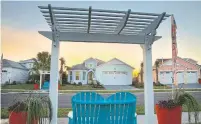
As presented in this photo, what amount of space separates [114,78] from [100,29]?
2117 centimetres

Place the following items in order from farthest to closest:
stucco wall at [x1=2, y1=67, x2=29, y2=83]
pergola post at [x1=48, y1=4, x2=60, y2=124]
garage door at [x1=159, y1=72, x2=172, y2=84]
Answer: garage door at [x1=159, y1=72, x2=172, y2=84]
stucco wall at [x1=2, y1=67, x2=29, y2=83]
pergola post at [x1=48, y1=4, x2=60, y2=124]

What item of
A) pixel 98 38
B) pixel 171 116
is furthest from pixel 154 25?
pixel 171 116

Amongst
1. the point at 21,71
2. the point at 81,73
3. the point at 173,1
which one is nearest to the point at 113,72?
the point at 81,73

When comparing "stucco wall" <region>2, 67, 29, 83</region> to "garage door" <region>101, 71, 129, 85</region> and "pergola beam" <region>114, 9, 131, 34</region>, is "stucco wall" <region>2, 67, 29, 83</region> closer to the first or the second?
"garage door" <region>101, 71, 129, 85</region>

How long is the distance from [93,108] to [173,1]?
23.3ft

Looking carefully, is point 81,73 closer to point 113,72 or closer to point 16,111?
point 113,72

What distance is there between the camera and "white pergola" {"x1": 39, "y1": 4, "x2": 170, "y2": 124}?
3.69 m

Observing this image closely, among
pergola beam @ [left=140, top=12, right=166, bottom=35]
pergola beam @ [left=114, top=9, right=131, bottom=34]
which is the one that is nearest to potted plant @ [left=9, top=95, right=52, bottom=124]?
pergola beam @ [left=114, top=9, right=131, bottom=34]

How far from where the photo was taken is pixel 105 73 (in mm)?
25797

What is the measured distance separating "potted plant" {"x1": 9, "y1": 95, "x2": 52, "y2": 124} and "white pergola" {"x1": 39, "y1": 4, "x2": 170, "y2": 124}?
0.71 metres

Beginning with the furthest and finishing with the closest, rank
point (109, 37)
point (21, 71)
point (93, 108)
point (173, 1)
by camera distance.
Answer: point (21, 71), point (173, 1), point (109, 37), point (93, 108)

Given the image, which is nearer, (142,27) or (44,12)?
(44,12)

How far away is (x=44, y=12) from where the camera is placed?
362cm

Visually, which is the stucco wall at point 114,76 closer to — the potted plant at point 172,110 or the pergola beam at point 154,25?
the potted plant at point 172,110
